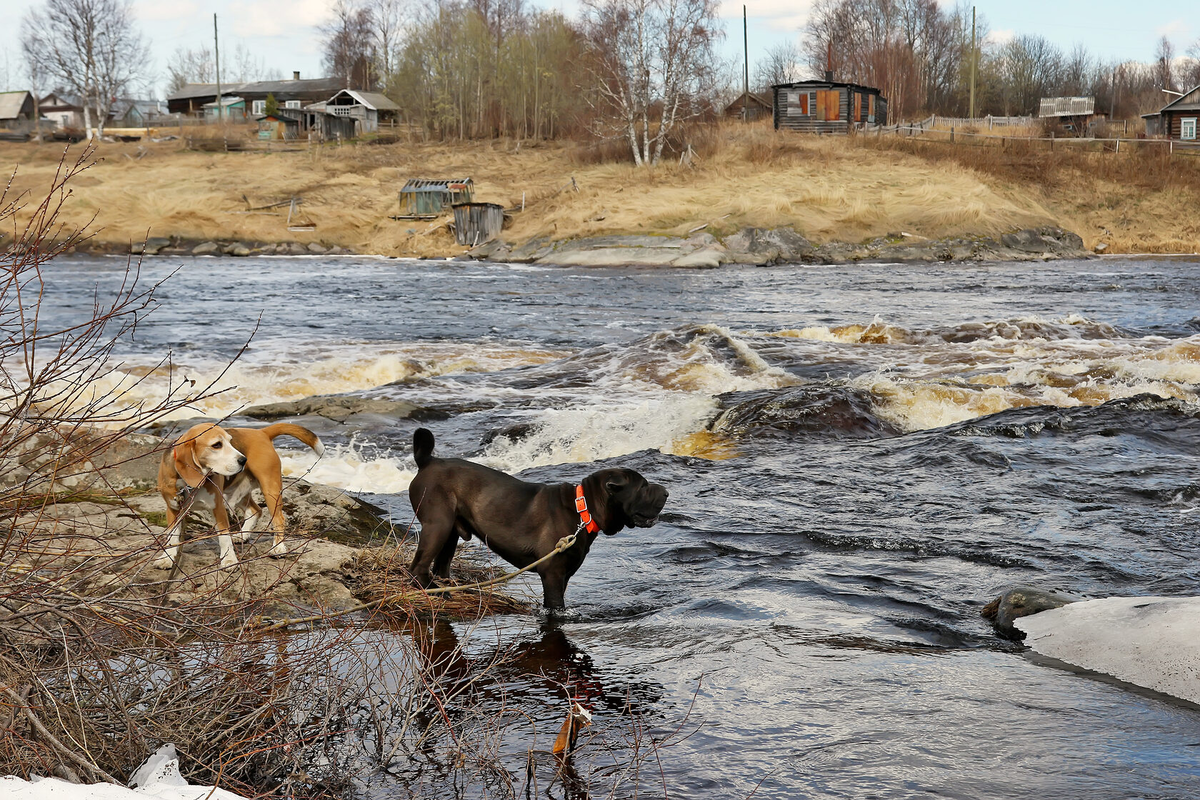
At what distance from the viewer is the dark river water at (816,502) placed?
4.21 meters

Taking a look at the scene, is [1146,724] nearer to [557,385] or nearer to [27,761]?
[27,761]

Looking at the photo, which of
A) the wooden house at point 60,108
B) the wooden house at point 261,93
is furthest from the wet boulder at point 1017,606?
the wooden house at point 60,108

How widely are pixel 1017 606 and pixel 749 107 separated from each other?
70352 mm

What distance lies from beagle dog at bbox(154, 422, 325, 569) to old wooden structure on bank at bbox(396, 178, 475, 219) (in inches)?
1768

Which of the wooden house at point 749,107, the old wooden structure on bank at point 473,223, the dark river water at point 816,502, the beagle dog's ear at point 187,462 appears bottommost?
the dark river water at point 816,502

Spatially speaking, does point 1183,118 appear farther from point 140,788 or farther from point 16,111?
point 16,111

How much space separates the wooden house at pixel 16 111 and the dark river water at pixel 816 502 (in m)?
73.2

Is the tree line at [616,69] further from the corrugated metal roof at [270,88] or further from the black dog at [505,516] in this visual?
the black dog at [505,516]

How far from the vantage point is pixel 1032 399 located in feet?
40.8

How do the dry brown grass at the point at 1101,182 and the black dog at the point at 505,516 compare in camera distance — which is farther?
the dry brown grass at the point at 1101,182

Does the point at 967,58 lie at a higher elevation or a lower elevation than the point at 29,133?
higher

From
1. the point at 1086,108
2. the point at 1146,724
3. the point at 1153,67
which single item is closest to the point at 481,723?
the point at 1146,724

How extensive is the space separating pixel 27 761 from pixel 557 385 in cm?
1167

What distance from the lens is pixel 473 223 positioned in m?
46.2
